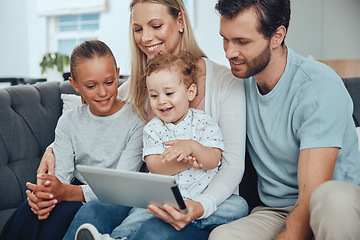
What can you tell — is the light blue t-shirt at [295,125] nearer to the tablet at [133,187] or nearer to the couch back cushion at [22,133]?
the tablet at [133,187]

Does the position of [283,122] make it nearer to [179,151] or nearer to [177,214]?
[179,151]

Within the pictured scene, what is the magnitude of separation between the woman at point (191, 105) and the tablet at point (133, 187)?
0.04 meters

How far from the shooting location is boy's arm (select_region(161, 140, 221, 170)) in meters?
1.24

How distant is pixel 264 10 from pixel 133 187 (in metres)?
0.75

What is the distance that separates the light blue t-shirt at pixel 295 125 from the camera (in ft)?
4.13

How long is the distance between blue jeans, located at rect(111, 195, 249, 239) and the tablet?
0.35ft

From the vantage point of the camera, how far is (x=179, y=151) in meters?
1.25

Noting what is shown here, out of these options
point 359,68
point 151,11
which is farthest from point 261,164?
point 359,68

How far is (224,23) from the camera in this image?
142cm

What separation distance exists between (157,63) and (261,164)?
56 centimetres

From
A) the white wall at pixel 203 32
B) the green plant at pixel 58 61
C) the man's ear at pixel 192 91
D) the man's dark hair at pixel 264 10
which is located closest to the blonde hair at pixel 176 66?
the man's ear at pixel 192 91

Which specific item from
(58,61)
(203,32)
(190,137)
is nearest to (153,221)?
(190,137)

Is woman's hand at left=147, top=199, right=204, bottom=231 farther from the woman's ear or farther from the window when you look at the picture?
the window

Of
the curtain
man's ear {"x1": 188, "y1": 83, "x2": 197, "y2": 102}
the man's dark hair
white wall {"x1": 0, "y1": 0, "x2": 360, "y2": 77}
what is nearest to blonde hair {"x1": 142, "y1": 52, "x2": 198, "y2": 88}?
man's ear {"x1": 188, "y1": 83, "x2": 197, "y2": 102}
